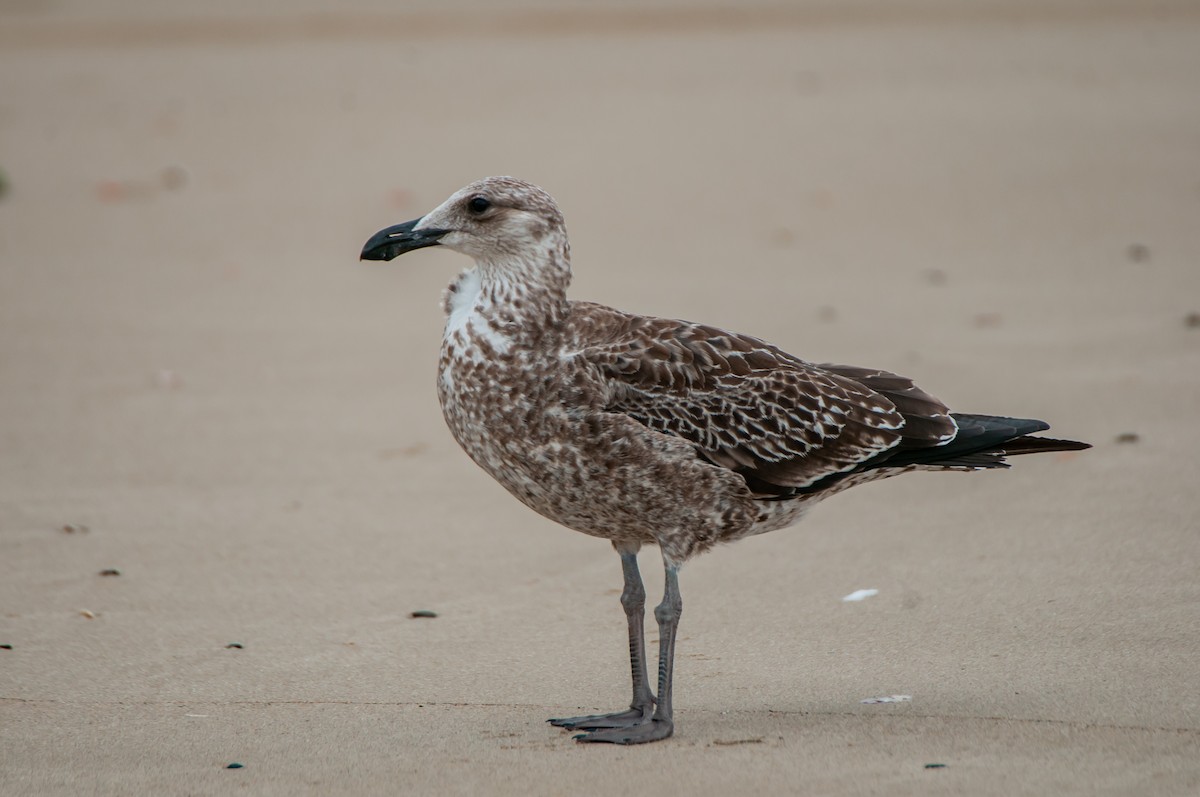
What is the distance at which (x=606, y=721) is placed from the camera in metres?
5.10

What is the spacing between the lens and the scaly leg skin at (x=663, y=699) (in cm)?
495

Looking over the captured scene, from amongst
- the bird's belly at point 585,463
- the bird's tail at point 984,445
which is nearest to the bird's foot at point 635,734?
the bird's belly at point 585,463

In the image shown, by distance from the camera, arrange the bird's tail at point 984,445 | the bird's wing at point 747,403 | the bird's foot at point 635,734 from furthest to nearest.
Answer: the bird's tail at point 984,445
the bird's wing at point 747,403
the bird's foot at point 635,734

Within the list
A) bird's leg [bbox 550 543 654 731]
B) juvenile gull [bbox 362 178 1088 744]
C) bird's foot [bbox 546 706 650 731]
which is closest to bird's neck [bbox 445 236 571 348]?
juvenile gull [bbox 362 178 1088 744]

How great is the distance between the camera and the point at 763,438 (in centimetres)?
527

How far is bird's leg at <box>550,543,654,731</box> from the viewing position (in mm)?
5102

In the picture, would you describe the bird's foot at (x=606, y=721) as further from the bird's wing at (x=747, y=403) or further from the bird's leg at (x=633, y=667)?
the bird's wing at (x=747, y=403)

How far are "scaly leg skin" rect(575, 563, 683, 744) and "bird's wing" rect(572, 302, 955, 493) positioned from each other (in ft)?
1.60

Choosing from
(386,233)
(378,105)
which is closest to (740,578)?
(386,233)

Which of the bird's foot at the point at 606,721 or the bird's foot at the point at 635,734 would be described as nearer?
the bird's foot at the point at 635,734

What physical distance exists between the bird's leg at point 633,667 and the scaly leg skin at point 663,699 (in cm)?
A: 6

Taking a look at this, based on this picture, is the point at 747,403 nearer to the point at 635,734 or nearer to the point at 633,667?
the point at 633,667

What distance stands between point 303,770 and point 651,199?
9.45 meters

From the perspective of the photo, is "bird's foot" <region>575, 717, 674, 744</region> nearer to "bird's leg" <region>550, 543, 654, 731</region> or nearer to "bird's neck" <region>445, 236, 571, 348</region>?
"bird's leg" <region>550, 543, 654, 731</region>
